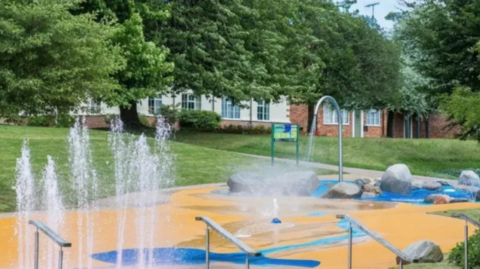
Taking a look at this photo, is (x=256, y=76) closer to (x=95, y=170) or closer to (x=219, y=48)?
(x=219, y=48)

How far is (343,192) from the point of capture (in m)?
21.8

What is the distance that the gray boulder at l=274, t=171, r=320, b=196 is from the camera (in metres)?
22.8

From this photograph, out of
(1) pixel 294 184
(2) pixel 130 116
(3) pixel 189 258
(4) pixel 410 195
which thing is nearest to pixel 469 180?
(4) pixel 410 195

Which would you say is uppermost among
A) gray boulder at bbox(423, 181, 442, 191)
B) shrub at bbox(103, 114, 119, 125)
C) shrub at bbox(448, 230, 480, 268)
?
shrub at bbox(103, 114, 119, 125)

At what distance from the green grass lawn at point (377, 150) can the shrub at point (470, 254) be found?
22.5 metres

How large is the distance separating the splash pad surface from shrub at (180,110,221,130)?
89.1 ft

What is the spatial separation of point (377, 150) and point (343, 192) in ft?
51.6

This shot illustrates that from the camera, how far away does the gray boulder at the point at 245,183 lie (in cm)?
2302

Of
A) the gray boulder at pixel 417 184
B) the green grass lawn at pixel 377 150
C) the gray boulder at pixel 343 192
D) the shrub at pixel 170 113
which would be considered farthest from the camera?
the shrub at pixel 170 113

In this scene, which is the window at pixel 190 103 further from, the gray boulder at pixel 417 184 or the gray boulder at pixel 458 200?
the gray boulder at pixel 458 200

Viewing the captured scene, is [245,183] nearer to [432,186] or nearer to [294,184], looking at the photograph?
[294,184]

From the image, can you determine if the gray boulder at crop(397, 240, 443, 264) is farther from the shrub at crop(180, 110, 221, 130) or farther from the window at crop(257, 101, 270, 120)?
the window at crop(257, 101, 270, 120)

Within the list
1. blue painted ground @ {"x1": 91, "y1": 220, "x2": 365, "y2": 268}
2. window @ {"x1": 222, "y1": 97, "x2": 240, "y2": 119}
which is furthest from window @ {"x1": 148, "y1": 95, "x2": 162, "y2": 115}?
blue painted ground @ {"x1": 91, "y1": 220, "x2": 365, "y2": 268}

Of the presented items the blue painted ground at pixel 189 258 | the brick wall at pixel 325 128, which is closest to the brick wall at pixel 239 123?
the brick wall at pixel 325 128
